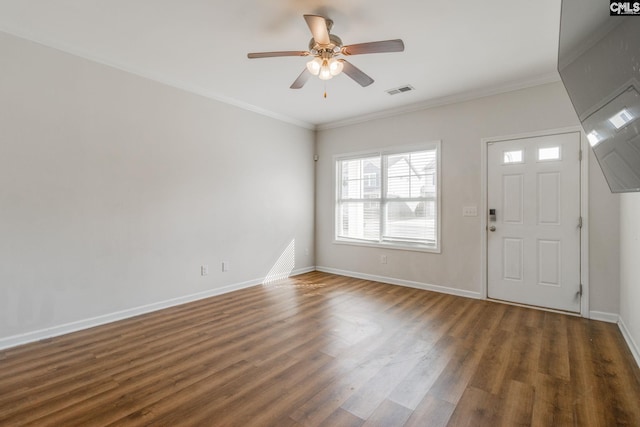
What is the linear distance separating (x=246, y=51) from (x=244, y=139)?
159cm

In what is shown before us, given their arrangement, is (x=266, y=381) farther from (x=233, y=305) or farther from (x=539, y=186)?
(x=539, y=186)

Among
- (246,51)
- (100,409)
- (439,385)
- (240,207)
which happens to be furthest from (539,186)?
(100,409)

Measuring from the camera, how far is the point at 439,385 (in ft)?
6.47

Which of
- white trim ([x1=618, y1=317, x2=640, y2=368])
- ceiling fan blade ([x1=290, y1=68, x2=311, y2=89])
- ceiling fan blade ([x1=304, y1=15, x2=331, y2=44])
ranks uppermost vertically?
ceiling fan blade ([x1=304, y1=15, x2=331, y2=44])

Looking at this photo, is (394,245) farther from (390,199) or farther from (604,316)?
(604,316)

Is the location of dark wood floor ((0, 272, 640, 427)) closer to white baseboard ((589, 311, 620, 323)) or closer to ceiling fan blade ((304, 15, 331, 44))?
white baseboard ((589, 311, 620, 323))

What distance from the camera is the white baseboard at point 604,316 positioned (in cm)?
304

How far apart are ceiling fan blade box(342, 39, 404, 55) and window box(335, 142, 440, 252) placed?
2220 mm

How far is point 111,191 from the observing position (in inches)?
120

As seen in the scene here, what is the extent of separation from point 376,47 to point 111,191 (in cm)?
288

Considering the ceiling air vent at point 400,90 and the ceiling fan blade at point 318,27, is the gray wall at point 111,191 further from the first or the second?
the ceiling fan blade at point 318,27

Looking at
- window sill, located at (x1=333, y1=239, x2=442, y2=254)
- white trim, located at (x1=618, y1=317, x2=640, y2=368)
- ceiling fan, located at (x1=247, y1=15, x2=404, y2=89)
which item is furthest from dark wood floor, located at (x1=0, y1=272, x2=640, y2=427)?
ceiling fan, located at (x1=247, y1=15, x2=404, y2=89)

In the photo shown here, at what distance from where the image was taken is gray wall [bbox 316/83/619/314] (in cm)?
311

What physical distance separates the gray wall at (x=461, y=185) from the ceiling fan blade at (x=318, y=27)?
8.11ft
